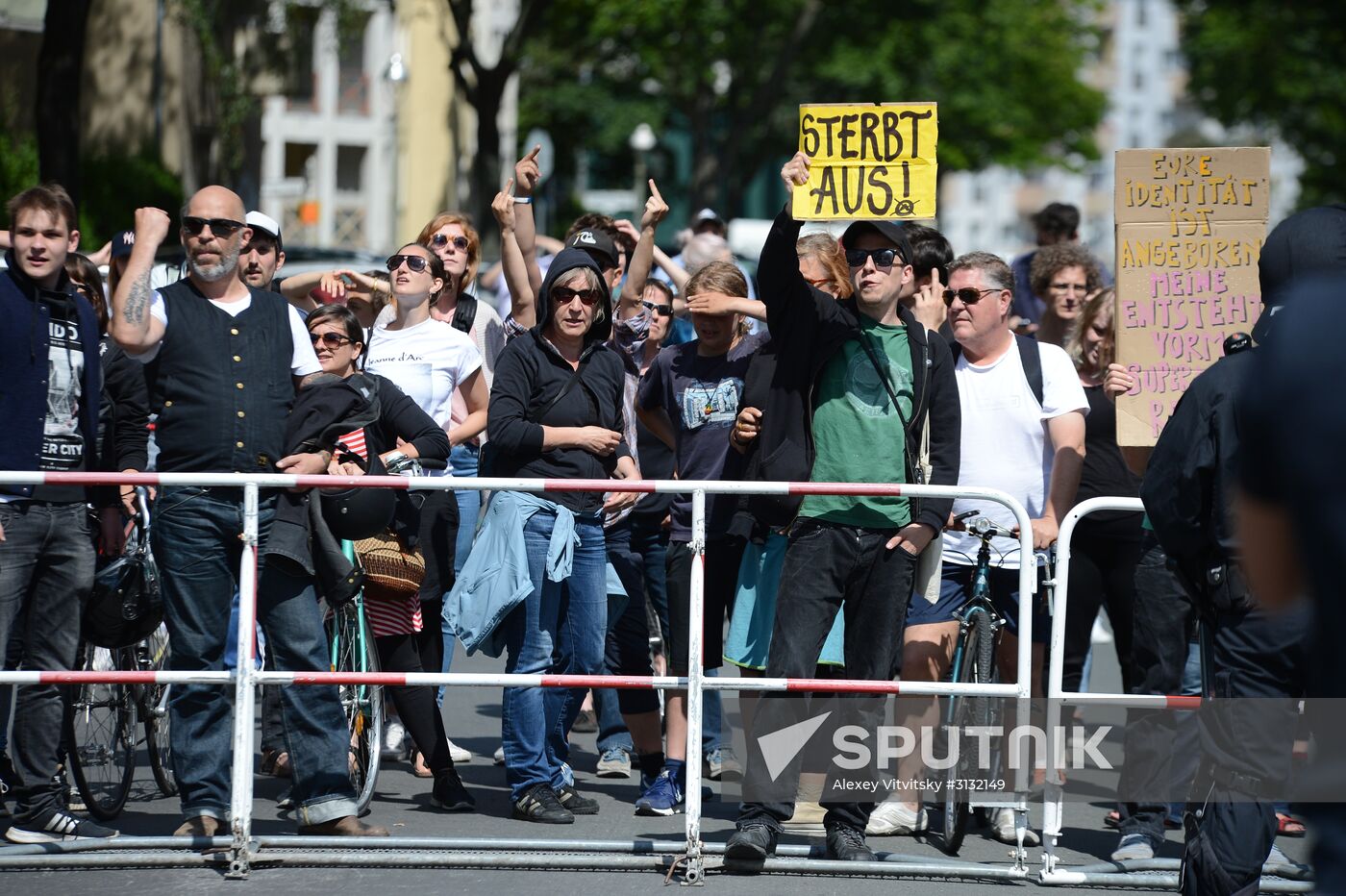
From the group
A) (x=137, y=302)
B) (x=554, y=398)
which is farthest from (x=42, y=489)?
(x=554, y=398)

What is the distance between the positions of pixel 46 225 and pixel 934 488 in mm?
3131

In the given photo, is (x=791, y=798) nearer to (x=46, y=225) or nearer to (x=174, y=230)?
(x=46, y=225)

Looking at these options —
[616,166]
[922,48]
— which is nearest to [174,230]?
[922,48]

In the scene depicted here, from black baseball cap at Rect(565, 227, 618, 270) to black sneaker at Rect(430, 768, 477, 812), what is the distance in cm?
218

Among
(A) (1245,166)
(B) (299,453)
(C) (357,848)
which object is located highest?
(A) (1245,166)

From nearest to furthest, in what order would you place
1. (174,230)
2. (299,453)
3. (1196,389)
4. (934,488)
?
(1196,389), (934,488), (299,453), (174,230)

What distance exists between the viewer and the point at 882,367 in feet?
20.3

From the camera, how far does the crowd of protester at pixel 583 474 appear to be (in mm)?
6059

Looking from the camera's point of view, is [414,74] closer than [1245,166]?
No

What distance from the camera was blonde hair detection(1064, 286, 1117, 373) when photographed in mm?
7527

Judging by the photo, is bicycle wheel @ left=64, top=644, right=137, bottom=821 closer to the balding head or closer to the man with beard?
the balding head

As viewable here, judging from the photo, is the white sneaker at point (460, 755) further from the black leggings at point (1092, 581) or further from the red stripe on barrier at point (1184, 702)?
the red stripe on barrier at point (1184, 702)

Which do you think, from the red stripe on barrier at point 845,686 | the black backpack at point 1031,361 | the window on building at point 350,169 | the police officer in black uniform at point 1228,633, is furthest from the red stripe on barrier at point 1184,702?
the window on building at point 350,169

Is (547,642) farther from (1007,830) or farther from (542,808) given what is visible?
(1007,830)
